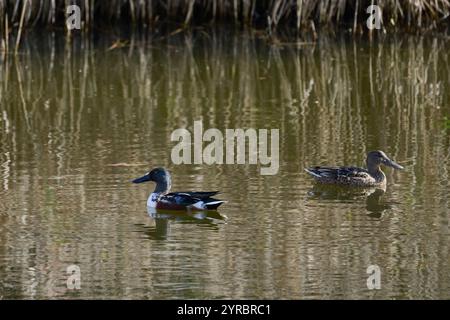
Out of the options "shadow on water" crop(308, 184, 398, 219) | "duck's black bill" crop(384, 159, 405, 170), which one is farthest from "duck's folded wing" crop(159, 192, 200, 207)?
"duck's black bill" crop(384, 159, 405, 170)

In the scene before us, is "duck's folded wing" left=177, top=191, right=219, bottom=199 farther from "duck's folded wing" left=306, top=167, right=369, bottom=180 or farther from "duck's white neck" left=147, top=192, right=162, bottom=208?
"duck's folded wing" left=306, top=167, right=369, bottom=180

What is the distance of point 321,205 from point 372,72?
6082 millimetres

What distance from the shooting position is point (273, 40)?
58.3ft

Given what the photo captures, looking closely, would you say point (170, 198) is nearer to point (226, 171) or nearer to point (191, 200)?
point (191, 200)

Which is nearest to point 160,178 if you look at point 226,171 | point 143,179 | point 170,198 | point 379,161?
point 143,179

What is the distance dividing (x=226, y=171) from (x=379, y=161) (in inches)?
51.2

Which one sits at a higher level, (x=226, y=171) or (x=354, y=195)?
(x=226, y=171)

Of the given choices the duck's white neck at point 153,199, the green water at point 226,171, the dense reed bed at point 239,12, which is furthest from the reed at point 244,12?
the duck's white neck at point 153,199

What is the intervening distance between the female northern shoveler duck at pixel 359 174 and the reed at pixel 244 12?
6687 mm

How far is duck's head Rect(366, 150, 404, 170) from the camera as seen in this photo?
422 inches

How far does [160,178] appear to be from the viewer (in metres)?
10.1

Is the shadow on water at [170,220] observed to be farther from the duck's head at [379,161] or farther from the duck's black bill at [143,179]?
the duck's head at [379,161]
